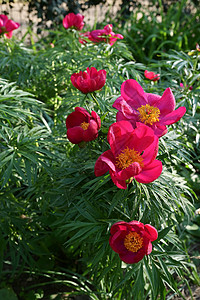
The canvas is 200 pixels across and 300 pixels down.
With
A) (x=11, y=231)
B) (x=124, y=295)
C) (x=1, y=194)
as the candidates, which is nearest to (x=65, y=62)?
(x=1, y=194)

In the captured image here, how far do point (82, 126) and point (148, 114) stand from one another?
0.25 metres

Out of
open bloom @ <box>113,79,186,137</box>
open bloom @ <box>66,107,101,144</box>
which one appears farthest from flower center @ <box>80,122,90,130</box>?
open bloom @ <box>113,79,186,137</box>

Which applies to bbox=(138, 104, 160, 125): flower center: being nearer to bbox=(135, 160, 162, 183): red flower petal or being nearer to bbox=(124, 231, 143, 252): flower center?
bbox=(135, 160, 162, 183): red flower petal

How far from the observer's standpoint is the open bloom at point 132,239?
51.1 inches

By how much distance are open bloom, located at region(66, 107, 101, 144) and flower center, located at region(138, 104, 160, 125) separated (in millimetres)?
162

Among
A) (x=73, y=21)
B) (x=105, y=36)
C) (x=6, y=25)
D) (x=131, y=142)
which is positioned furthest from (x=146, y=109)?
(x=6, y=25)

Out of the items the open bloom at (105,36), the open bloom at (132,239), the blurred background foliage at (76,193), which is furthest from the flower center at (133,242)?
the open bloom at (105,36)

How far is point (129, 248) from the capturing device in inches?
51.1

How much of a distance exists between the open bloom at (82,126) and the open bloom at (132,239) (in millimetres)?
343

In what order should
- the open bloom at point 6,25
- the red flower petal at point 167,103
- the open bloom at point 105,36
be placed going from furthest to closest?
the open bloom at point 6,25
the open bloom at point 105,36
the red flower petal at point 167,103

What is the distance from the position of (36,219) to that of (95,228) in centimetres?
63

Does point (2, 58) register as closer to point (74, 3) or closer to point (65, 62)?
point (65, 62)

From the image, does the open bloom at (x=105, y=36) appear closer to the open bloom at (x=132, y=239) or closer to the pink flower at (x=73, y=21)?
the pink flower at (x=73, y=21)

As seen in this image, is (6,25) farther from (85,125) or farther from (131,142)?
(131,142)
